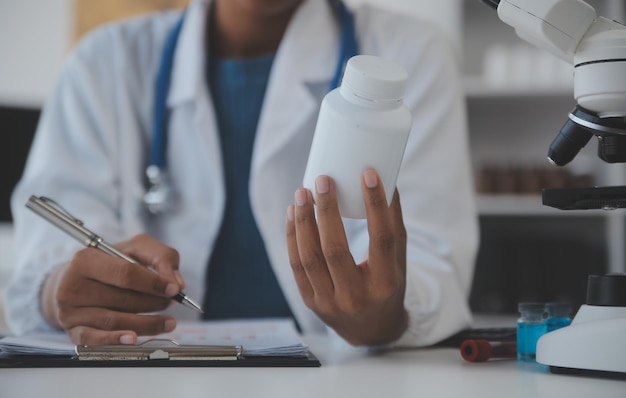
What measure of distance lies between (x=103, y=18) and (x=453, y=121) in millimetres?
2296

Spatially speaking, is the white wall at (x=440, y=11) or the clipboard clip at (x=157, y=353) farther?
the white wall at (x=440, y=11)

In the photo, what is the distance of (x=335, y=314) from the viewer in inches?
28.0

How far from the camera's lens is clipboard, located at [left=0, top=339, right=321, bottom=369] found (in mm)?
611

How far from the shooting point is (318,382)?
1.82 ft

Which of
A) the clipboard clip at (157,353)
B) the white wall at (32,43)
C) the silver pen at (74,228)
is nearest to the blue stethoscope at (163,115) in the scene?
the silver pen at (74,228)

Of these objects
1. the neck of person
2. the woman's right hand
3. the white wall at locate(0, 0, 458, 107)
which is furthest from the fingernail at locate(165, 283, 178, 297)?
the white wall at locate(0, 0, 458, 107)

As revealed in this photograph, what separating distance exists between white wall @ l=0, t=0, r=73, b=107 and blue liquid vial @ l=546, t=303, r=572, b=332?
2780 millimetres

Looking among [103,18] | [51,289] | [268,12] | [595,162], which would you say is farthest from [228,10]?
[103,18]

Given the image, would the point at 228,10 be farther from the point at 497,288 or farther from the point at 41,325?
the point at 497,288

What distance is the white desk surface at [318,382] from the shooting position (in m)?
0.51

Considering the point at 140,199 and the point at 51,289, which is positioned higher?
the point at 140,199

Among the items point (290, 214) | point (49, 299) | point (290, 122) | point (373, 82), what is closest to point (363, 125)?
point (373, 82)

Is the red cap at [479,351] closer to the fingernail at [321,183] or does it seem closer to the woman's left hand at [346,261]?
the woman's left hand at [346,261]

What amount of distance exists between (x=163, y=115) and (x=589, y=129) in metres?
0.76
